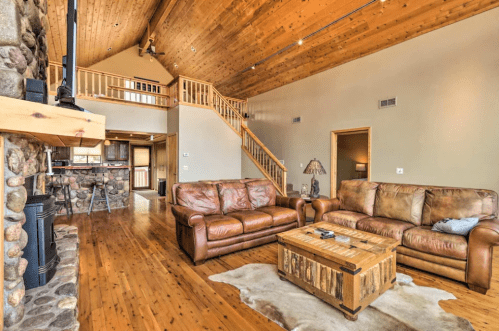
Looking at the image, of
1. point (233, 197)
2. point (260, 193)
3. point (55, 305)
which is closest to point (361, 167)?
point (260, 193)

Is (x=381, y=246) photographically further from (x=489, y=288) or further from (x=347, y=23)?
(x=347, y=23)

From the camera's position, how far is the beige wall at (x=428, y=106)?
3791 mm

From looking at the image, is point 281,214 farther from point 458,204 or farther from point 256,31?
point 256,31

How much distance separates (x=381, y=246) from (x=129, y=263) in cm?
292

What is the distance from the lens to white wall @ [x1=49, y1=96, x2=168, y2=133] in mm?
6453

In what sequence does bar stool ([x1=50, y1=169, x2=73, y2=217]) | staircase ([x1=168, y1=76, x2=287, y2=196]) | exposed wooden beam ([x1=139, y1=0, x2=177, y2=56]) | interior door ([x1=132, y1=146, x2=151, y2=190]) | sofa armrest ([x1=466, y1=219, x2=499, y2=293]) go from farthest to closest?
interior door ([x1=132, y1=146, x2=151, y2=190]) → staircase ([x1=168, y1=76, x2=287, y2=196]) → exposed wooden beam ([x1=139, y1=0, x2=177, y2=56]) → bar stool ([x1=50, y1=169, x2=73, y2=217]) → sofa armrest ([x1=466, y1=219, x2=499, y2=293])

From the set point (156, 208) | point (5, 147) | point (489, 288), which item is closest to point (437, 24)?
point (489, 288)

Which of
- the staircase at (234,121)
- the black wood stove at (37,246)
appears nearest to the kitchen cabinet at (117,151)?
the staircase at (234,121)

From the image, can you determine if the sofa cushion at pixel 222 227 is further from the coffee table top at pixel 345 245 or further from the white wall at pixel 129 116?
the white wall at pixel 129 116

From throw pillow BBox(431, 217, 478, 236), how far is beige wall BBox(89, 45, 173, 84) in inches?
428

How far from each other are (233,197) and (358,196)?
1.99 meters

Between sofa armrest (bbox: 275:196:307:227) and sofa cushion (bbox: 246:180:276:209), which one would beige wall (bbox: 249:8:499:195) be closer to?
sofa armrest (bbox: 275:196:307:227)

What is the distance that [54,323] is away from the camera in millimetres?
1455

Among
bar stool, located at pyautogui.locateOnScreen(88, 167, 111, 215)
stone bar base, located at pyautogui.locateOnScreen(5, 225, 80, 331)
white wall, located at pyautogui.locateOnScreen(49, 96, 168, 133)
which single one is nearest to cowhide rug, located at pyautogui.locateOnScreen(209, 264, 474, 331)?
stone bar base, located at pyautogui.locateOnScreen(5, 225, 80, 331)
